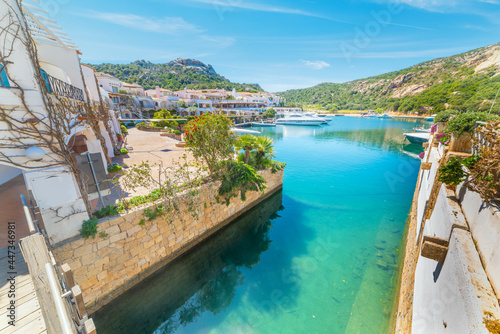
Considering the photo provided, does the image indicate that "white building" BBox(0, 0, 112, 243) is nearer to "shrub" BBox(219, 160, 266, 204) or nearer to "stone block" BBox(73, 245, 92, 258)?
"stone block" BBox(73, 245, 92, 258)

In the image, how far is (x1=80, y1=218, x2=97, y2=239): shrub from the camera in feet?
20.0

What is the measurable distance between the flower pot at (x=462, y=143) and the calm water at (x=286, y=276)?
579 cm

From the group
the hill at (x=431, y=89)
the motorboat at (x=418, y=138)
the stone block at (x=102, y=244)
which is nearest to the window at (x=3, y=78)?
the stone block at (x=102, y=244)

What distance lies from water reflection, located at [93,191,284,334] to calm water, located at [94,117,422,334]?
A: 0.11 ft

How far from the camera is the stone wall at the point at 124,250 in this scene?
6250mm

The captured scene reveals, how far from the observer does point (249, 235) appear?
11242 mm

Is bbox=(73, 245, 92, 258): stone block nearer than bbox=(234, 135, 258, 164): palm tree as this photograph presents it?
Yes

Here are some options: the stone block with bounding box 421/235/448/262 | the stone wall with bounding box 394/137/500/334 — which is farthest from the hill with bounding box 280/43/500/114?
the stone block with bounding box 421/235/448/262

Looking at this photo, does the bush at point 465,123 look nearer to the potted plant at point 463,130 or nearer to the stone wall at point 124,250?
the potted plant at point 463,130

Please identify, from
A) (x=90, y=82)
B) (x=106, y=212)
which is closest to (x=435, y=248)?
(x=106, y=212)

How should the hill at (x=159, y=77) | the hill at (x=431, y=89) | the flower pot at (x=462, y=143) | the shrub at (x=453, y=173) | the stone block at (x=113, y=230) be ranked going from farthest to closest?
the hill at (x=159, y=77), the hill at (x=431, y=89), the stone block at (x=113, y=230), the flower pot at (x=462, y=143), the shrub at (x=453, y=173)

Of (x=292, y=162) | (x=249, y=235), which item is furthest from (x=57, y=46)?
(x=292, y=162)

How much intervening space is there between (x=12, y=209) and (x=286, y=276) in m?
11.1

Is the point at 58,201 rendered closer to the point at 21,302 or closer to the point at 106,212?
the point at 106,212
